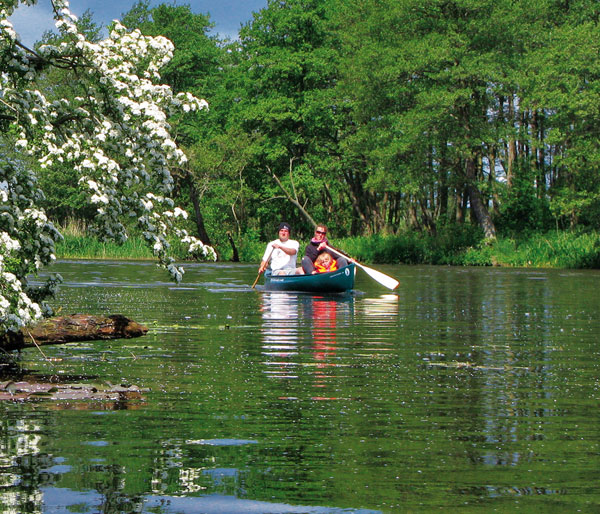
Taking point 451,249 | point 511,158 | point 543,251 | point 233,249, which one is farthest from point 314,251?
point 233,249

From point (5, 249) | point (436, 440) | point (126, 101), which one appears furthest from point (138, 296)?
point (436, 440)

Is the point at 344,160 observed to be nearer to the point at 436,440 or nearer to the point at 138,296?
the point at 138,296

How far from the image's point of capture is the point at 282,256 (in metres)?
25.9

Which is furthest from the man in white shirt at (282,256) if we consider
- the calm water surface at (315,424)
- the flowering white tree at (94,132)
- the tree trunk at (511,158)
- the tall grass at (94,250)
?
the tall grass at (94,250)

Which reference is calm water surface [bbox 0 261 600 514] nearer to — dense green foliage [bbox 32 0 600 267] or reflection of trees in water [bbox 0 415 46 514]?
reflection of trees in water [bbox 0 415 46 514]

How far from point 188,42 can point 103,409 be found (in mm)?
67377

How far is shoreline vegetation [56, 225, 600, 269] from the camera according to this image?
43.2 metres

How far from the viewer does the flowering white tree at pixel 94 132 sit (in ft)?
32.7

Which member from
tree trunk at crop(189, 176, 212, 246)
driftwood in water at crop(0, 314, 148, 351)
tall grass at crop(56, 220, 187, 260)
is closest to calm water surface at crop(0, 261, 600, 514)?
driftwood in water at crop(0, 314, 148, 351)

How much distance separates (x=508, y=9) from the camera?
150 ft

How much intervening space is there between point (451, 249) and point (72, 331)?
39004mm

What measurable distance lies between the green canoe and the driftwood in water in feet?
41.7

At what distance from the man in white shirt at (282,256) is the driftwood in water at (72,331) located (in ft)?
44.4

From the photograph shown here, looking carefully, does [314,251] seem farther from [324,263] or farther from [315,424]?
[315,424]
